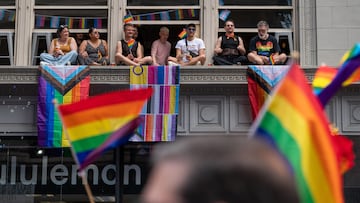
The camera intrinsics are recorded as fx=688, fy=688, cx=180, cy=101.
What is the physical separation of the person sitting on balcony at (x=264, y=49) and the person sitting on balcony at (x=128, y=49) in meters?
2.31

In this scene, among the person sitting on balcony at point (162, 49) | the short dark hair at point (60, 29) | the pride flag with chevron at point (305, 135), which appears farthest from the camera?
the person sitting on balcony at point (162, 49)

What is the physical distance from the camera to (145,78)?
14.9 meters

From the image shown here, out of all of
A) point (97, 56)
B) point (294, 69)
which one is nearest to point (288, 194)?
point (294, 69)

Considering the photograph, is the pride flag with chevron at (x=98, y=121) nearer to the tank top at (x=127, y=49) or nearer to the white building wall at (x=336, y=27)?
the tank top at (x=127, y=49)

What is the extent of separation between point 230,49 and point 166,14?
68.3 inches

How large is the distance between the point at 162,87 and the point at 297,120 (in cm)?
1148

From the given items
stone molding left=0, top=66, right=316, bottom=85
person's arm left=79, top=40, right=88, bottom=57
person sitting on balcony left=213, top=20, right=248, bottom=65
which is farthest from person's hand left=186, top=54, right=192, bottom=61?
person's arm left=79, top=40, right=88, bottom=57

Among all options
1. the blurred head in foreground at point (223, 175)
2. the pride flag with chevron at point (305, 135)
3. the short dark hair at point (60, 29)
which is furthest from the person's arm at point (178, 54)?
the blurred head in foreground at point (223, 175)

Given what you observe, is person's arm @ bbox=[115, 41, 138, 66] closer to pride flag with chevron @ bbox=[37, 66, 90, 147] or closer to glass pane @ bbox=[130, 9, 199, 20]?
pride flag with chevron @ bbox=[37, 66, 90, 147]

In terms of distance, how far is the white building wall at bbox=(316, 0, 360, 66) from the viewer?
15.5 meters

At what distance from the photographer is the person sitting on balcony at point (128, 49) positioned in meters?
15.3

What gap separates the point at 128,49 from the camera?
15.5m

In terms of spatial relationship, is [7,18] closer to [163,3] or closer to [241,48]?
[163,3]

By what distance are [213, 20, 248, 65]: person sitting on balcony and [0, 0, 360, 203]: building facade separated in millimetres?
377
